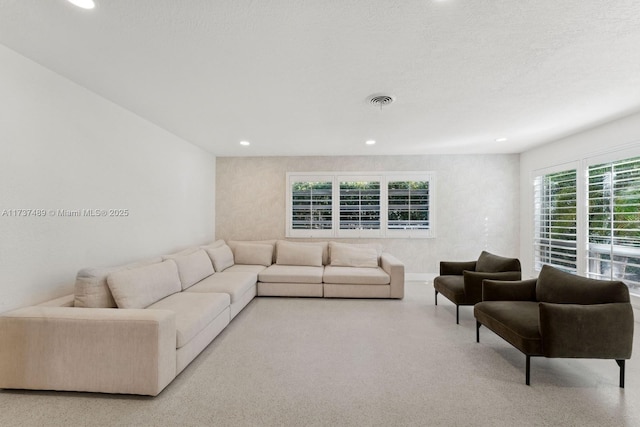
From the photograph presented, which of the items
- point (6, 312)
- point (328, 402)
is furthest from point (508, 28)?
point (6, 312)

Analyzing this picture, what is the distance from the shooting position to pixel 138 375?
186 cm

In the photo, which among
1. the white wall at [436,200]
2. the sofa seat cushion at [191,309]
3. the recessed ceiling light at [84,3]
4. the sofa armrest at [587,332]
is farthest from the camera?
the white wall at [436,200]

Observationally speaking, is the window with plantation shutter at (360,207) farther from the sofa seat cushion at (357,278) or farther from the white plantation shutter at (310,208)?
the sofa seat cushion at (357,278)

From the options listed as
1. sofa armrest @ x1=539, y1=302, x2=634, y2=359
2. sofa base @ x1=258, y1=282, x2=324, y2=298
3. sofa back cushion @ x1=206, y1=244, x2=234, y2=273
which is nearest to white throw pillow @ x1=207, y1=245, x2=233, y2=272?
sofa back cushion @ x1=206, y1=244, x2=234, y2=273

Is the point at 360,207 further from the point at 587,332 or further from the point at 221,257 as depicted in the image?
the point at 587,332

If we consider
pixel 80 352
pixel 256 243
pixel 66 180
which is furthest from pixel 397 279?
pixel 66 180

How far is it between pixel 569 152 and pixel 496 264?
2.23 metres

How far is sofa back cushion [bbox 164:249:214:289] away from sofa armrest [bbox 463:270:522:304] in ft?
11.0

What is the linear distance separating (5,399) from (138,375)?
3.00 ft

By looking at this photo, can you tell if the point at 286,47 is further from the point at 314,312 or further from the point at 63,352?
the point at 314,312

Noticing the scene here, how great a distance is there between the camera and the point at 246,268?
4.43 metres

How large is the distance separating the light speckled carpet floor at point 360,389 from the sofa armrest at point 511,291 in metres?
0.47

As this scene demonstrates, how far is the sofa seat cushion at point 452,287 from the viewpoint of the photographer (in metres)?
3.21

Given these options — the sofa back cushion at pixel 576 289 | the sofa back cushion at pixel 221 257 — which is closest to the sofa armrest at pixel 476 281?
the sofa back cushion at pixel 576 289
